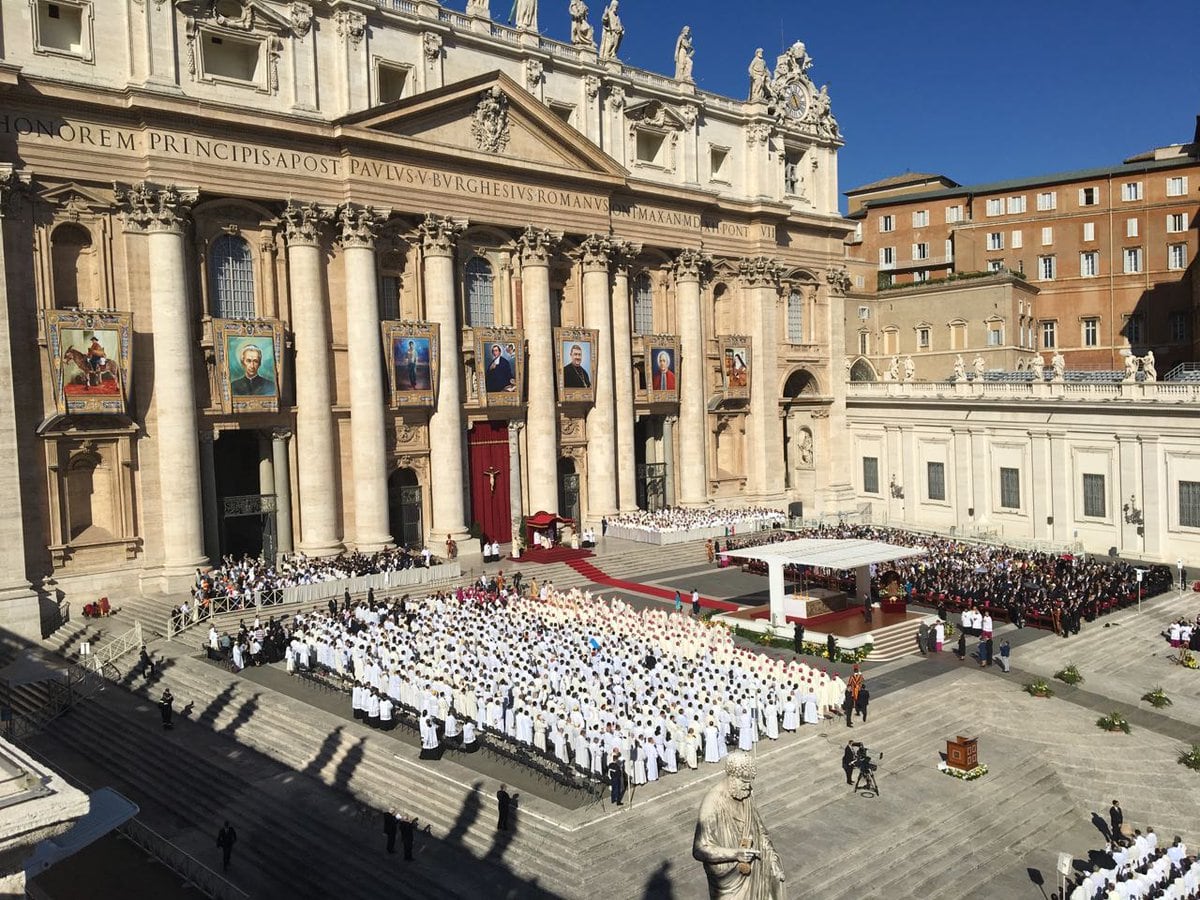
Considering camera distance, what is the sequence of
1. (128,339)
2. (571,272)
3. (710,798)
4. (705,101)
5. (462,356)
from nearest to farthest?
(710,798)
(128,339)
(462,356)
(571,272)
(705,101)

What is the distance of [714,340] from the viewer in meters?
56.4

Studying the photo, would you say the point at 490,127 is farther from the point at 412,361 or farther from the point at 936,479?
the point at 936,479

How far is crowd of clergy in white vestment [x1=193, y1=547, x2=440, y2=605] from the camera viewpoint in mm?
34219

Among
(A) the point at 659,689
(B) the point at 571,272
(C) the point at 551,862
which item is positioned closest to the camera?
(C) the point at 551,862

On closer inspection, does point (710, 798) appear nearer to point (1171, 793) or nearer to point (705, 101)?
point (1171, 793)

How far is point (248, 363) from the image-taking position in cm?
3841

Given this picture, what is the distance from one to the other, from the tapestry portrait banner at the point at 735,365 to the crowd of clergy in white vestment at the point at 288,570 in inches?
834

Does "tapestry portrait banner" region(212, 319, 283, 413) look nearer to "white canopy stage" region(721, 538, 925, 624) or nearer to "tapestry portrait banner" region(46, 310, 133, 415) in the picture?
"tapestry portrait banner" region(46, 310, 133, 415)

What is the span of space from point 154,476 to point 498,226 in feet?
61.1

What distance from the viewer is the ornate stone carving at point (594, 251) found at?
162 feet

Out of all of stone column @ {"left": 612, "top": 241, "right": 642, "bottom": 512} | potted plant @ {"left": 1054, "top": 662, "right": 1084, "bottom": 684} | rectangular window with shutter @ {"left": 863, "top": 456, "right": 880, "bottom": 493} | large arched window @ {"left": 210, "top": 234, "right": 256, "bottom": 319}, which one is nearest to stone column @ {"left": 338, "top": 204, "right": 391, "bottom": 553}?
large arched window @ {"left": 210, "top": 234, "right": 256, "bottom": 319}

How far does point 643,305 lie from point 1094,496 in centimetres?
2384

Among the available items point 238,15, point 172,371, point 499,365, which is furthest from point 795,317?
point 172,371

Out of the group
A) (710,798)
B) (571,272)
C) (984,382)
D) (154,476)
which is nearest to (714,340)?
(571,272)
